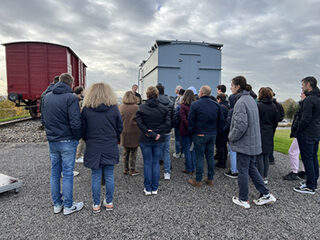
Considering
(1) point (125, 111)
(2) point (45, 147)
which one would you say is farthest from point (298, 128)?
(2) point (45, 147)

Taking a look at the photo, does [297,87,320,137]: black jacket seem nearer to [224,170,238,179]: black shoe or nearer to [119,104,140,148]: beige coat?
[224,170,238,179]: black shoe

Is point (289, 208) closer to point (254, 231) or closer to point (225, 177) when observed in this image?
point (254, 231)

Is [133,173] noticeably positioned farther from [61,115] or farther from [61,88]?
[61,88]

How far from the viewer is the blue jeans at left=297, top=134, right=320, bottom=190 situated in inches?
152

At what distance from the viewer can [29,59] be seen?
37.5 ft

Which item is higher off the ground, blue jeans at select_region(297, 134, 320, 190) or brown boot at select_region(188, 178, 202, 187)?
blue jeans at select_region(297, 134, 320, 190)

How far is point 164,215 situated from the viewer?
3.15 metres

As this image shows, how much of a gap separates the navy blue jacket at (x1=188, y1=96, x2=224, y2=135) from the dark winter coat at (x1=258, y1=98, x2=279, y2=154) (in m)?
0.82

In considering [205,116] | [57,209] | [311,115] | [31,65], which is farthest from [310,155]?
[31,65]

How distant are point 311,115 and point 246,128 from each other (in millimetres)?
1462

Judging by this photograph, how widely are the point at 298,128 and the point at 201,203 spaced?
2332mm

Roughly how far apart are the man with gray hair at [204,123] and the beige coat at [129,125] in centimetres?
124

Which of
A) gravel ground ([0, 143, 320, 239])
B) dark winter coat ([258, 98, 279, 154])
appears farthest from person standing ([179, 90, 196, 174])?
dark winter coat ([258, 98, 279, 154])

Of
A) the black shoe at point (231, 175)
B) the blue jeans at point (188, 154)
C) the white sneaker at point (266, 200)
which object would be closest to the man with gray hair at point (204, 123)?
the blue jeans at point (188, 154)
